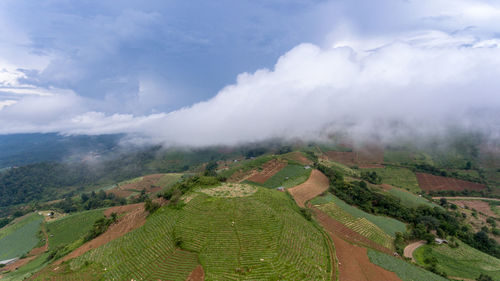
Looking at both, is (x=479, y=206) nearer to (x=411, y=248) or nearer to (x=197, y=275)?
(x=411, y=248)

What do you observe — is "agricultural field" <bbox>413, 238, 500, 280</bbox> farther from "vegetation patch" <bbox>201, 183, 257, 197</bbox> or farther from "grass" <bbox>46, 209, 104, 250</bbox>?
"grass" <bbox>46, 209, 104, 250</bbox>

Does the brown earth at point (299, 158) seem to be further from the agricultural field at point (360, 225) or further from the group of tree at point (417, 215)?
the agricultural field at point (360, 225)

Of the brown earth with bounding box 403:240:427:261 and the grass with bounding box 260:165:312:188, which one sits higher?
the grass with bounding box 260:165:312:188

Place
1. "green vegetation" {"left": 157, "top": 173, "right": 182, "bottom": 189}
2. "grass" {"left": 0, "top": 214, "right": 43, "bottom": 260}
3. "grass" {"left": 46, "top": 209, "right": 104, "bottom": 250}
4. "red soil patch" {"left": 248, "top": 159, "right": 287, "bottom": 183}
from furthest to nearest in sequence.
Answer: "green vegetation" {"left": 157, "top": 173, "right": 182, "bottom": 189}, "red soil patch" {"left": 248, "top": 159, "right": 287, "bottom": 183}, "grass" {"left": 46, "top": 209, "right": 104, "bottom": 250}, "grass" {"left": 0, "top": 214, "right": 43, "bottom": 260}

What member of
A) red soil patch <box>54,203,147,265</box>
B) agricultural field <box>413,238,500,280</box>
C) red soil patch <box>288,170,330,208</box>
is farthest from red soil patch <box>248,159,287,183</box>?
agricultural field <box>413,238,500,280</box>

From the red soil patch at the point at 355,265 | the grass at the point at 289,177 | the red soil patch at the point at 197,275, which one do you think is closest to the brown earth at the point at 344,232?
the red soil patch at the point at 355,265

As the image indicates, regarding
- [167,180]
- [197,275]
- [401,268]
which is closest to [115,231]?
[197,275]
